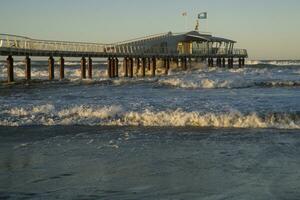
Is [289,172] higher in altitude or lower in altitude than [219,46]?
lower

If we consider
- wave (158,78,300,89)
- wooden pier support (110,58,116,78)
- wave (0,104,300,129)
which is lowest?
wave (0,104,300,129)

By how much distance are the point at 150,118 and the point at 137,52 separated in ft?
148

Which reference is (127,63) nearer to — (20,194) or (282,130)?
(282,130)

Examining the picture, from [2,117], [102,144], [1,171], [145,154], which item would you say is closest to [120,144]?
[102,144]

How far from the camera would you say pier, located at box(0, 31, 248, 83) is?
40756 millimetres

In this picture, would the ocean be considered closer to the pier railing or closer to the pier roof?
the pier railing

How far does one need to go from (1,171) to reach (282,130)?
702 centimetres

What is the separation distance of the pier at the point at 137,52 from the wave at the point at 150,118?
20.7 metres

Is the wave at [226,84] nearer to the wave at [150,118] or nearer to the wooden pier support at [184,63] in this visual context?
the wave at [150,118]

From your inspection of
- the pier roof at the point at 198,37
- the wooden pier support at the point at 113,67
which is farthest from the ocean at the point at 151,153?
the pier roof at the point at 198,37

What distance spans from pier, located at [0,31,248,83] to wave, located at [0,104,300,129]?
2072 centimetres

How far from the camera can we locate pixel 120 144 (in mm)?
11203

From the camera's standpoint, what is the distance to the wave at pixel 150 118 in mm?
14591

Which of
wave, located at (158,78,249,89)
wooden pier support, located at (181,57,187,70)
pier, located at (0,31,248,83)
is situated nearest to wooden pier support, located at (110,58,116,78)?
pier, located at (0,31,248,83)
